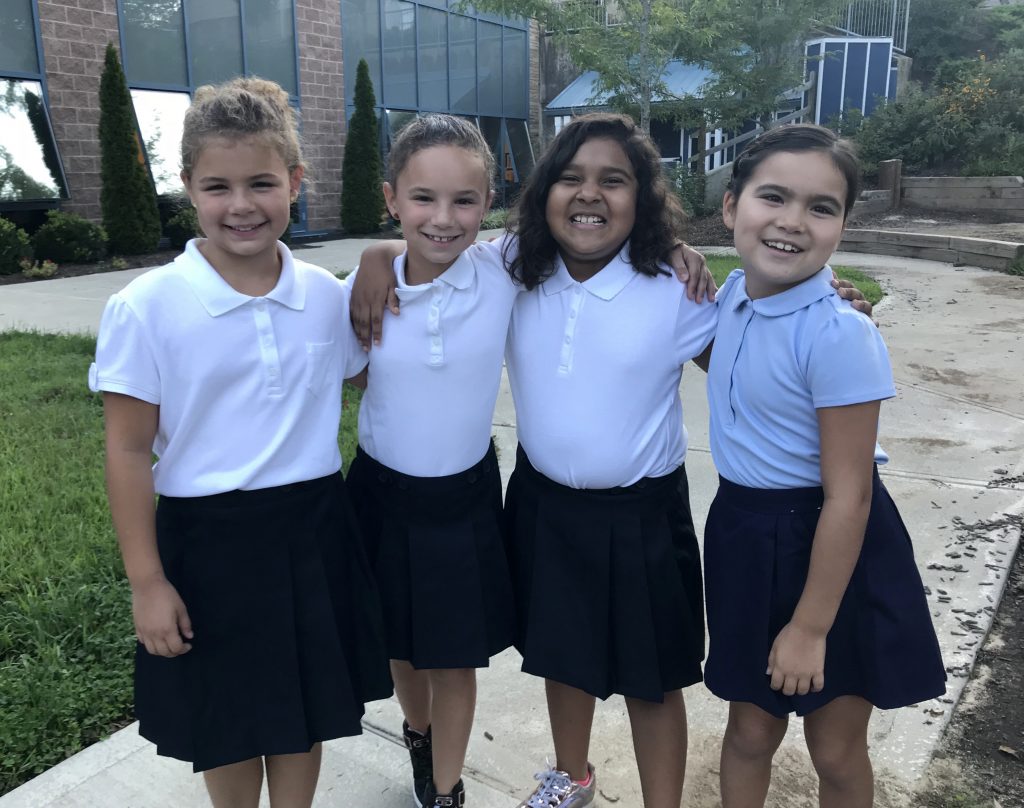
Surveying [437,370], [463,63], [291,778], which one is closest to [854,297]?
[437,370]

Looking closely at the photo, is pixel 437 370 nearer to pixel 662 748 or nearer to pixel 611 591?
pixel 611 591

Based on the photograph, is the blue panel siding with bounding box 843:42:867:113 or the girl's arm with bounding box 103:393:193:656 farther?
the blue panel siding with bounding box 843:42:867:113

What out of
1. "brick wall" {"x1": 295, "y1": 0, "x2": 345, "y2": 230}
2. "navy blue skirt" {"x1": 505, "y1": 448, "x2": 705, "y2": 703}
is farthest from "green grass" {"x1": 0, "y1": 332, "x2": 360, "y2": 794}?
"brick wall" {"x1": 295, "y1": 0, "x2": 345, "y2": 230}

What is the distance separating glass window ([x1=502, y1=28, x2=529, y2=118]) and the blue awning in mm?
792

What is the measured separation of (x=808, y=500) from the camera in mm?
1633

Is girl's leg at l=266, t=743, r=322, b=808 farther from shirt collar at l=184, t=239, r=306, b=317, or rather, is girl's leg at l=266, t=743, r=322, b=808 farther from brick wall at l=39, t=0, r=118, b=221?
brick wall at l=39, t=0, r=118, b=221

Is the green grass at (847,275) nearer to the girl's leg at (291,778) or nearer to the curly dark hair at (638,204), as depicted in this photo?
the curly dark hair at (638,204)

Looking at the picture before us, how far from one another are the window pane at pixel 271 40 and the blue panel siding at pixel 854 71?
35.1 feet

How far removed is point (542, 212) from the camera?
1.94 meters

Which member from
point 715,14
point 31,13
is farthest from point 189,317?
point 715,14

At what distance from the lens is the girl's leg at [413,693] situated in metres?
2.12

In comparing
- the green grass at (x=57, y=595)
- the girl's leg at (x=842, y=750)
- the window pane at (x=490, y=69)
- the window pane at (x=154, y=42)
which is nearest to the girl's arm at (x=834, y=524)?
the girl's leg at (x=842, y=750)

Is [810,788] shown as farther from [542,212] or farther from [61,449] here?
[61,449]

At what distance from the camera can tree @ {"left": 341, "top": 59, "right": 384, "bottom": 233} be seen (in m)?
14.3
